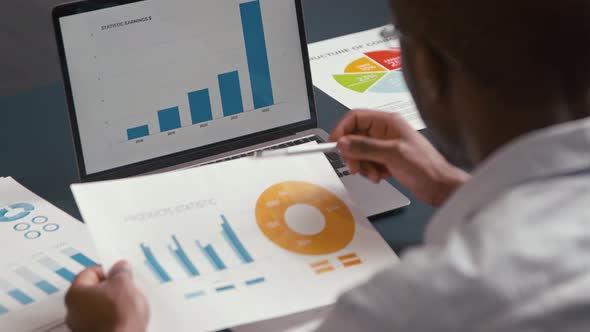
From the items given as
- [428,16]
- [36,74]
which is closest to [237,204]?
[428,16]

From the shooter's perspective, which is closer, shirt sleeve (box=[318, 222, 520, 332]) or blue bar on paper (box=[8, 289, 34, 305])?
shirt sleeve (box=[318, 222, 520, 332])

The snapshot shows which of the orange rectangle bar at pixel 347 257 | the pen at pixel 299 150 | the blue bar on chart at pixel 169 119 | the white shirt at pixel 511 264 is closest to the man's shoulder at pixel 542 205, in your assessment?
the white shirt at pixel 511 264

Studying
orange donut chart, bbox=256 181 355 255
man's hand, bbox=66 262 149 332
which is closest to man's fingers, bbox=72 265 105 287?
man's hand, bbox=66 262 149 332

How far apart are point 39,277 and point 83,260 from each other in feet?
0.21

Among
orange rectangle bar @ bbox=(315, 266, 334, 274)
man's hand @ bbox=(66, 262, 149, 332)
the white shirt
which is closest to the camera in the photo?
the white shirt

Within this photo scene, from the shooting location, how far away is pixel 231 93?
4.72ft

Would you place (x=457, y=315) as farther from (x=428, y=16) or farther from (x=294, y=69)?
→ (x=294, y=69)

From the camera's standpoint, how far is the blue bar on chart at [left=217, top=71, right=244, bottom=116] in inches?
56.3

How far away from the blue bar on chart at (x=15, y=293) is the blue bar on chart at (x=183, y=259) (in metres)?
0.20

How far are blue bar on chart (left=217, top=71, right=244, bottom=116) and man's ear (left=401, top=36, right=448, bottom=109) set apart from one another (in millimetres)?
512

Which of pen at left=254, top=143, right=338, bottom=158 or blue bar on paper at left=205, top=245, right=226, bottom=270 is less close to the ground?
pen at left=254, top=143, right=338, bottom=158

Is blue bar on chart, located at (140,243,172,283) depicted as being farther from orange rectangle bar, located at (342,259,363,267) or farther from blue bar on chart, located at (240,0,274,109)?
A: blue bar on chart, located at (240,0,274,109)

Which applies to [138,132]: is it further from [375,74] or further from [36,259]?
[375,74]

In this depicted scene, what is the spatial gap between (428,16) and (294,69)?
0.64 m
